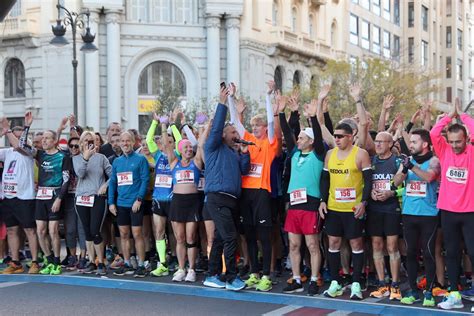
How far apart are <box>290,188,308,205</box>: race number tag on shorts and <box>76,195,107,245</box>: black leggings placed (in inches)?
124

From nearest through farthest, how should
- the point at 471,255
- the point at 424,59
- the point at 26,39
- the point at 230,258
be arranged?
1. the point at 471,255
2. the point at 230,258
3. the point at 26,39
4. the point at 424,59

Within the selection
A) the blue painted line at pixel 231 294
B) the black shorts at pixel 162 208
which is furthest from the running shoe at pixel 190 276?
the black shorts at pixel 162 208

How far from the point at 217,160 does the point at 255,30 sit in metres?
32.2

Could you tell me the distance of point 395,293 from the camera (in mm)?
8609

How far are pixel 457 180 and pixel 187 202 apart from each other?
12.5ft

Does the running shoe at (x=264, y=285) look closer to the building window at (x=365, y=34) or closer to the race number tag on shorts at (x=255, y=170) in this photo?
the race number tag on shorts at (x=255, y=170)

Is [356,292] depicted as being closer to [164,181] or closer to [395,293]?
[395,293]

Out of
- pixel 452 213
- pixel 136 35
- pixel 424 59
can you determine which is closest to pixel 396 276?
pixel 452 213

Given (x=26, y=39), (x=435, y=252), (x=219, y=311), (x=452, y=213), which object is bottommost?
(x=219, y=311)

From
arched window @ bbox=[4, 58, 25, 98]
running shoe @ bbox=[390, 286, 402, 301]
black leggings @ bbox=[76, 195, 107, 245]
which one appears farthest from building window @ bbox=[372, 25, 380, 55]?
running shoe @ bbox=[390, 286, 402, 301]

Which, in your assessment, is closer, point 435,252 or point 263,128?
point 435,252

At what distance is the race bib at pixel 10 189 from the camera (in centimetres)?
1130

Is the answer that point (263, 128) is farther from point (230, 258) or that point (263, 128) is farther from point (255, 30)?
point (255, 30)

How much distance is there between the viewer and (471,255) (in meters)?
7.94
